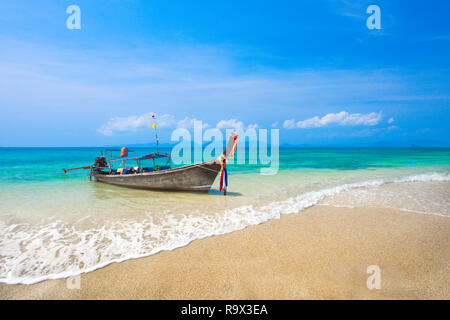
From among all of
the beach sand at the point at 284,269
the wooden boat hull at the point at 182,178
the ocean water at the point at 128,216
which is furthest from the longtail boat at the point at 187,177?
the beach sand at the point at 284,269

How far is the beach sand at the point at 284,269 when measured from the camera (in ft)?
12.9

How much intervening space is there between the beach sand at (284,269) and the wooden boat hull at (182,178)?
575 centimetres

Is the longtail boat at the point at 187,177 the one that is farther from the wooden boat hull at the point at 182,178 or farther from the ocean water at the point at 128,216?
the ocean water at the point at 128,216

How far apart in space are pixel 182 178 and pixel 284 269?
9.02 m

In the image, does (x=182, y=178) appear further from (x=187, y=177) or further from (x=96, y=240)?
(x=96, y=240)

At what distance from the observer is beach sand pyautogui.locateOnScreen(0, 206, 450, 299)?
155 inches

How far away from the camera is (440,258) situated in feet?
16.6

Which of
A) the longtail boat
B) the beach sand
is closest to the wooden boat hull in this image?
the longtail boat

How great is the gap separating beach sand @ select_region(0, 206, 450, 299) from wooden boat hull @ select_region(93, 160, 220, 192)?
575 centimetres

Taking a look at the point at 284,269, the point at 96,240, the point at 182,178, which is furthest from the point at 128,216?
the point at 284,269

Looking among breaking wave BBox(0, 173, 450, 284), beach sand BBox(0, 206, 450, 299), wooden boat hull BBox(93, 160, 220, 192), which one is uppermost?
wooden boat hull BBox(93, 160, 220, 192)

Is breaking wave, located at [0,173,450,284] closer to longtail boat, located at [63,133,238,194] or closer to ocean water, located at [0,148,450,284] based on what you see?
ocean water, located at [0,148,450,284]
